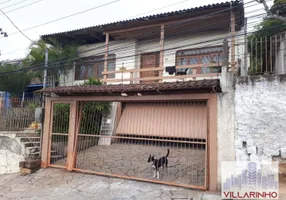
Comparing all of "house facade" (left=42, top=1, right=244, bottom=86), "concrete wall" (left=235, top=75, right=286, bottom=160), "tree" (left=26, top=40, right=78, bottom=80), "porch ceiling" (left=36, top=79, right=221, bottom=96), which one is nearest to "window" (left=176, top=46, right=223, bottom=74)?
"house facade" (left=42, top=1, right=244, bottom=86)

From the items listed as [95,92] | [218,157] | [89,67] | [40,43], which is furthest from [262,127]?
[40,43]

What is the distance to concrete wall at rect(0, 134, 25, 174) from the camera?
873 centimetres

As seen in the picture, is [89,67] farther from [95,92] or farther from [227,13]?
[227,13]

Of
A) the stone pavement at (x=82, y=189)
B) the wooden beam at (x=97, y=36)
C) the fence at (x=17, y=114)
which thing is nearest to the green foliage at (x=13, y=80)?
the fence at (x=17, y=114)

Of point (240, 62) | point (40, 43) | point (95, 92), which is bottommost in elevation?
point (95, 92)

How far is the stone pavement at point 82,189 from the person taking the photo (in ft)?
18.4

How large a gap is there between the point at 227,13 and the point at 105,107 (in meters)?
7.03

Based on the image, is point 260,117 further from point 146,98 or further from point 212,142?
point 146,98

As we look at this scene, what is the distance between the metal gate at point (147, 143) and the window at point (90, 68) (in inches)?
129

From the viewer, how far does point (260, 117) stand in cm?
544

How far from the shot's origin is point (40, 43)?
14000mm

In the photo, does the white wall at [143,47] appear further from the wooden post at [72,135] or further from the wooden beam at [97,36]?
the wooden post at [72,135]

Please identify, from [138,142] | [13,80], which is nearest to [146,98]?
[138,142]

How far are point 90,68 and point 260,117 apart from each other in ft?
36.7
